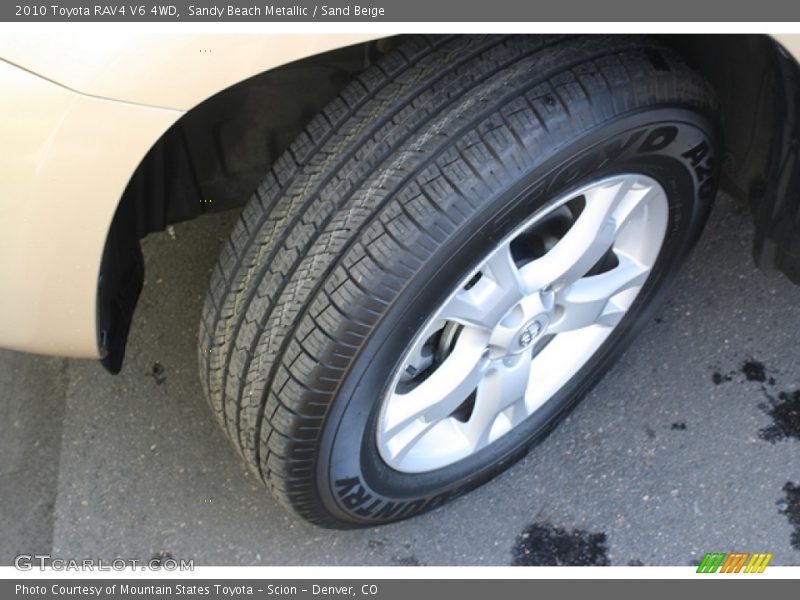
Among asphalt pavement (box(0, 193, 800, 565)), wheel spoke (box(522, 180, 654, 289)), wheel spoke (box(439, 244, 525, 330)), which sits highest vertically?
wheel spoke (box(522, 180, 654, 289))

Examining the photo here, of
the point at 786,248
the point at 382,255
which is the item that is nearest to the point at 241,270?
the point at 382,255

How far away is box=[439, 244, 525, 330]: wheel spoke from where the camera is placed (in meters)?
1.54

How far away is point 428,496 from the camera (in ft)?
6.02

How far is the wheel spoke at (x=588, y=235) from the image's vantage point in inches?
63.7

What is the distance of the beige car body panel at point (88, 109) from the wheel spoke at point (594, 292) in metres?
0.59

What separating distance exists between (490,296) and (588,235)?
0.22 metres

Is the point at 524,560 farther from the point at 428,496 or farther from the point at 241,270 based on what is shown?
the point at 241,270

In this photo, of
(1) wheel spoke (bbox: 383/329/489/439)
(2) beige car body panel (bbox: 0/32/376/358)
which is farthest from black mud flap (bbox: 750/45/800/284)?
(2) beige car body panel (bbox: 0/32/376/358)

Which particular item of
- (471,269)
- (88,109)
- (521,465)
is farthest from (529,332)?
(88,109)

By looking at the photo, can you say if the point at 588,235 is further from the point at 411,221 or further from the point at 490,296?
the point at 411,221

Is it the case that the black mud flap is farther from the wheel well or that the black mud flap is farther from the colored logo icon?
the colored logo icon

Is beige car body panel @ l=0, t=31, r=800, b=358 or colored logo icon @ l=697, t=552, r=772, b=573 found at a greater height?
beige car body panel @ l=0, t=31, r=800, b=358

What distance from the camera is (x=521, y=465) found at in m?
2.03

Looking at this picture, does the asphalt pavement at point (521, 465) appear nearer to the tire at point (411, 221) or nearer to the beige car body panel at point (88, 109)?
the tire at point (411, 221)
